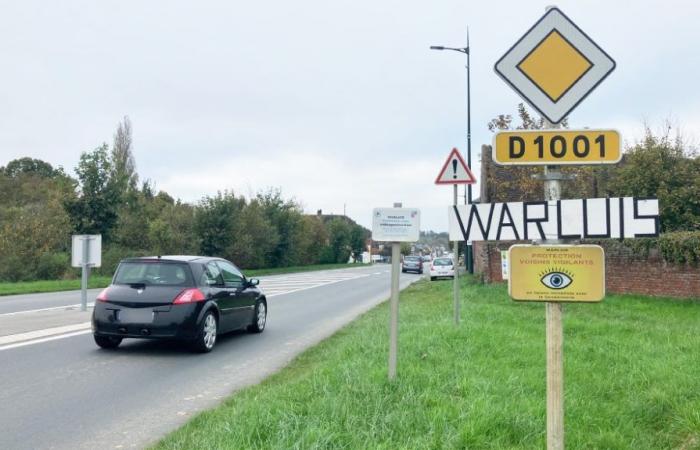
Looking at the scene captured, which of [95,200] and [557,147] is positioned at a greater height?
[95,200]

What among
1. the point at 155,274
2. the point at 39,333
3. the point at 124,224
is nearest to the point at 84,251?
the point at 39,333

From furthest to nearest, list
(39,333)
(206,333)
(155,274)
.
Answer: (39,333)
(155,274)
(206,333)

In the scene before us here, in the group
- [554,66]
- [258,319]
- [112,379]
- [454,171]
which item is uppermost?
[454,171]

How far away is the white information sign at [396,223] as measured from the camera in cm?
666

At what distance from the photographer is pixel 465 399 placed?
5.28m

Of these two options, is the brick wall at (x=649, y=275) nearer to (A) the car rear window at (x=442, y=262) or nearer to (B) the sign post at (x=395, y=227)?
(B) the sign post at (x=395, y=227)

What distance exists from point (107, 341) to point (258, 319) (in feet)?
10.2

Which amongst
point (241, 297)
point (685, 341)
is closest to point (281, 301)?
point (241, 297)

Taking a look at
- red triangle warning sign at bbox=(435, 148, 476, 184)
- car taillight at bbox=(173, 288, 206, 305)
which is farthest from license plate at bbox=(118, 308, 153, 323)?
red triangle warning sign at bbox=(435, 148, 476, 184)

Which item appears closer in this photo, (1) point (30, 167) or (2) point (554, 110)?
(2) point (554, 110)

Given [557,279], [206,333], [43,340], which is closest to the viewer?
[557,279]

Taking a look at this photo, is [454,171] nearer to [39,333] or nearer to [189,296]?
[189,296]

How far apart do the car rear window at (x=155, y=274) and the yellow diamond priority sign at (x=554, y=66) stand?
24.5 ft

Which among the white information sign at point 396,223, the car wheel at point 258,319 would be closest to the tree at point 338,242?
the car wheel at point 258,319
